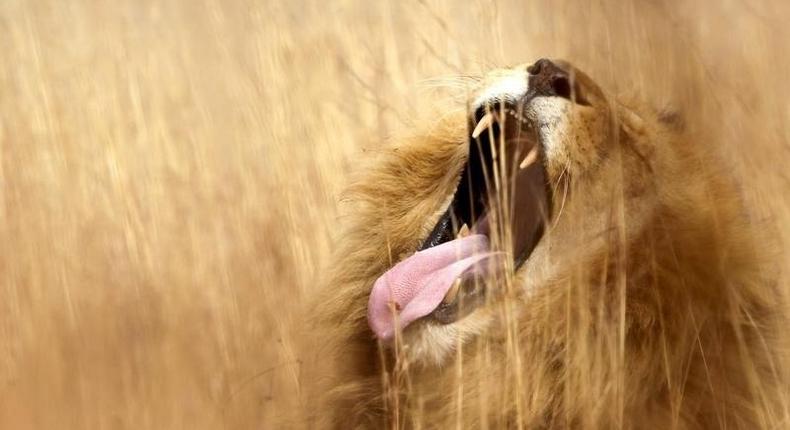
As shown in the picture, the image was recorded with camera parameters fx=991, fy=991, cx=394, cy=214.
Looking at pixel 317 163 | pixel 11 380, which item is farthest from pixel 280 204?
pixel 11 380

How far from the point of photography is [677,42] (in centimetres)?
106

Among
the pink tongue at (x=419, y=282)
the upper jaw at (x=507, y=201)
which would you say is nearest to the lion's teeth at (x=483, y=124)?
the upper jaw at (x=507, y=201)

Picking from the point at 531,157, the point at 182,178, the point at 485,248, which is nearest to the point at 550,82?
the point at 531,157

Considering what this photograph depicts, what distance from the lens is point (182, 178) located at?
1.25 metres

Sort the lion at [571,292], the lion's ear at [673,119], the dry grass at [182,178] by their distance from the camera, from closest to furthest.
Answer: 1. the lion at [571,292]
2. the lion's ear at [673,119]
3. the dry grass at [182,178]

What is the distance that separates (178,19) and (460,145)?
15.9 inches

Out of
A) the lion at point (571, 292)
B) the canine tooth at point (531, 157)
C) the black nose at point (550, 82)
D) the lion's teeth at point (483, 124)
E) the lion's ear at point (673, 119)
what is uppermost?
the black nose at point (550, 82)

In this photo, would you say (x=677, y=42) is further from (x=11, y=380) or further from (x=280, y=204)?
(x=11, y=380)

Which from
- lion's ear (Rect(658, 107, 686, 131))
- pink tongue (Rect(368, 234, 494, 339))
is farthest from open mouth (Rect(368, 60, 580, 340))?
lion's ear (Rect(658, 107, 686, 131))

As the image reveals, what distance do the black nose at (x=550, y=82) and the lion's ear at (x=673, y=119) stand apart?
108 mm

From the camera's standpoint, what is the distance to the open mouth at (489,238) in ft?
3.26

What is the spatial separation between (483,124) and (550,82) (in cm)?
9

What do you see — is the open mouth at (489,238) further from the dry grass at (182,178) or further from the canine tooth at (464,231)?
the dry grass at (182,178)

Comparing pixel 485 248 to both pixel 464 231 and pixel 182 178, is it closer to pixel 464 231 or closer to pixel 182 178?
pixel 464 231
